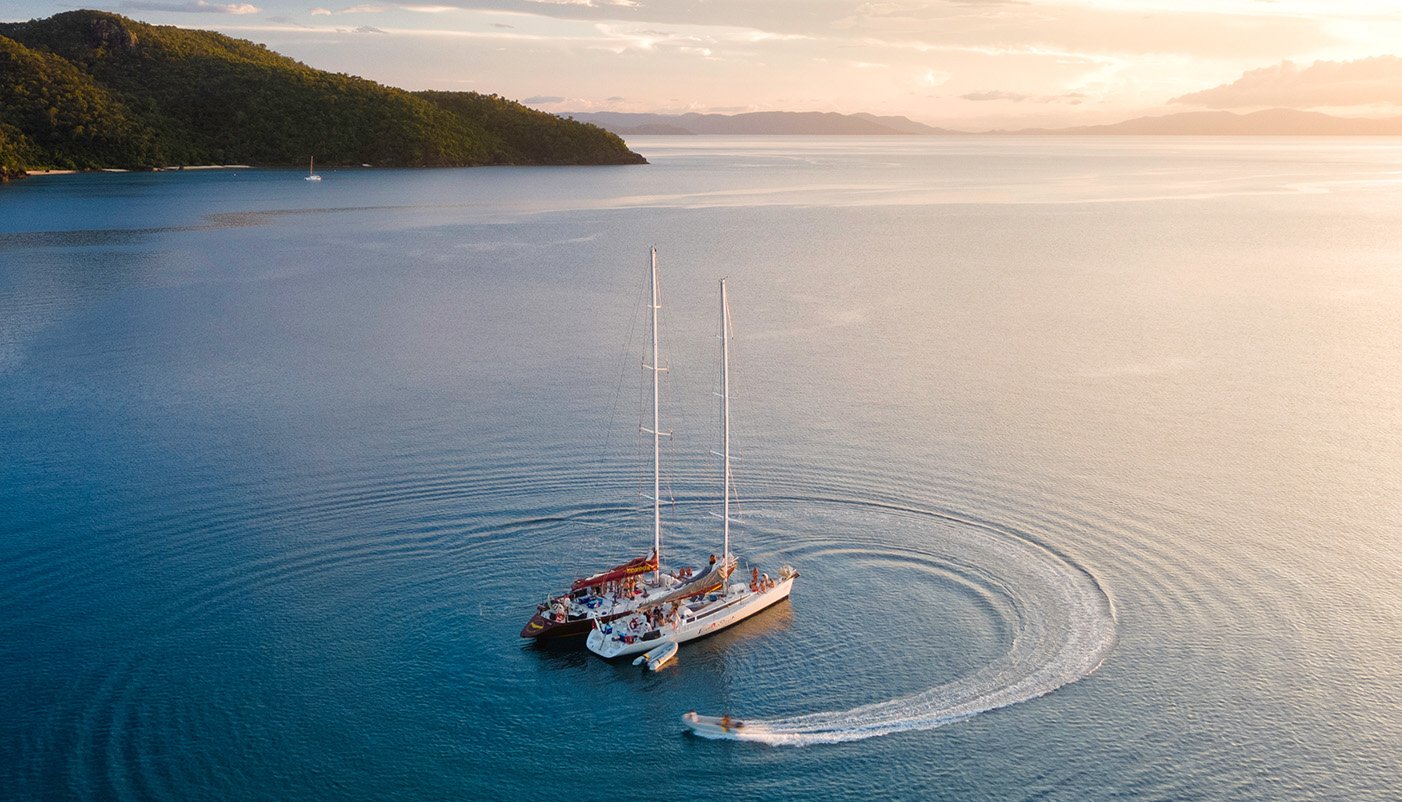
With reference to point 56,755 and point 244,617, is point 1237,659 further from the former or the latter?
point 56,755

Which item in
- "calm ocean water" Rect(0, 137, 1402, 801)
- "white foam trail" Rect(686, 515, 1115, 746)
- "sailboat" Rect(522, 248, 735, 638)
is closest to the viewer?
"calm ocean water" Rect(0, 137, 1402, 801)

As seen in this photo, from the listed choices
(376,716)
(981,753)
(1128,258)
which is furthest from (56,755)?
(1128,258)

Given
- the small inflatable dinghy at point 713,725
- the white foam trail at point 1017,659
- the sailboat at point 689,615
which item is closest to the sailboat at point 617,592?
the sailboat at point 689,615

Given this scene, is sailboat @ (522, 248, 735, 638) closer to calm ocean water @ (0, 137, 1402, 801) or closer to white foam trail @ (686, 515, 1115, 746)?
calm ocean water @ (0, 137, 1402, 801)

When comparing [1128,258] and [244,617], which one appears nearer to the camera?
[244,617]

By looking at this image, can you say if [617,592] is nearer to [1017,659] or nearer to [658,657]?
[658,657]

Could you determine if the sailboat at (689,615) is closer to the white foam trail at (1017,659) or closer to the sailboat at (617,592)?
the sailboat at (617,592)

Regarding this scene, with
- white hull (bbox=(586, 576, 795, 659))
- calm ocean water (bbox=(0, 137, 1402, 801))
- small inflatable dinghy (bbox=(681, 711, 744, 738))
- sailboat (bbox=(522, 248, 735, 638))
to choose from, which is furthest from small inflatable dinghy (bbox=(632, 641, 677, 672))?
small inflatable dinghy (bbox=(681, 711, 744, 738))

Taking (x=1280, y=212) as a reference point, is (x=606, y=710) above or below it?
below
